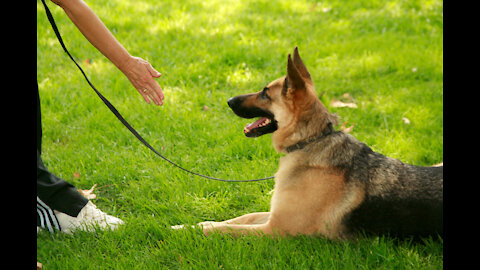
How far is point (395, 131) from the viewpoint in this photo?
4777mm

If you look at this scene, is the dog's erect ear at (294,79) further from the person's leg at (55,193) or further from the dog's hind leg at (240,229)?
the person's leg at (55,193)

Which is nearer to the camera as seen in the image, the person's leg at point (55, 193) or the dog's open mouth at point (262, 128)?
the person's leg at point (55, 193)

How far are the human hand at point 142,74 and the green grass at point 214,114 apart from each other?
96 centimetres

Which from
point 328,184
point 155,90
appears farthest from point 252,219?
point 155,90

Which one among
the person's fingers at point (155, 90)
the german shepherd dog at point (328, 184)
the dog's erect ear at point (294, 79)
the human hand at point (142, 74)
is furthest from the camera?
the person's fingers at point (155, 90)

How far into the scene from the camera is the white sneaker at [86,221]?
3.27 metres

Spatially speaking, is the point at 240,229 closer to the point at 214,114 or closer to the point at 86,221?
the point at 86,221

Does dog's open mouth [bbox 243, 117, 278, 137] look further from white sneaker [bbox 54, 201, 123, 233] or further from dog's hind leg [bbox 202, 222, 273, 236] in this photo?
white sneaker [bbox 54, 201, 123, 233]

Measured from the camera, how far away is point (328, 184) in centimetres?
303

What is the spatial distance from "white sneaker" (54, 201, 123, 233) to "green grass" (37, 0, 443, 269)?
82 mm

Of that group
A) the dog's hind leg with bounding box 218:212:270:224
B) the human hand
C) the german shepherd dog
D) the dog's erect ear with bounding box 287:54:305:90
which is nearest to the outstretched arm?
the human hand

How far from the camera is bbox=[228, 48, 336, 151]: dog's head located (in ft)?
10.4

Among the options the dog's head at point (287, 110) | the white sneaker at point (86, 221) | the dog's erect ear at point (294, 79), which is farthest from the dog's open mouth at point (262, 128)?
the white sneaker at point (86, 221)
